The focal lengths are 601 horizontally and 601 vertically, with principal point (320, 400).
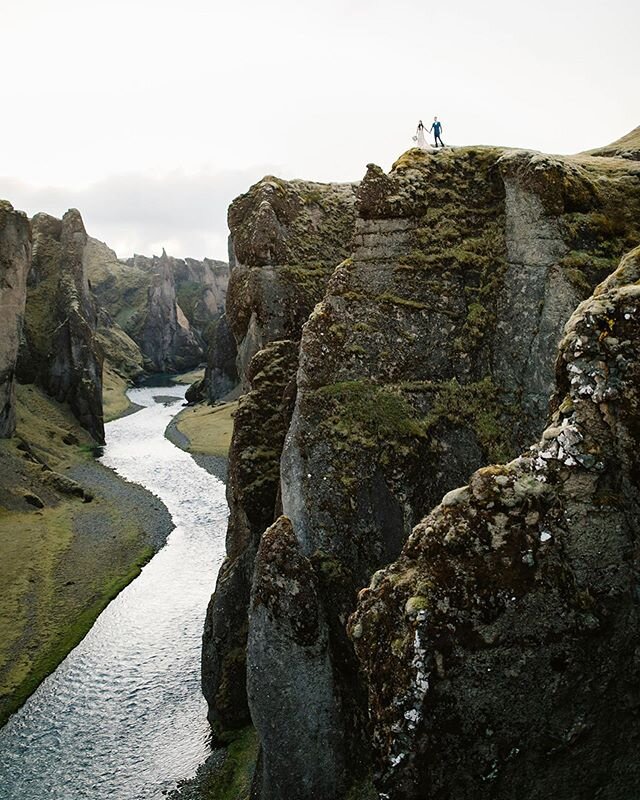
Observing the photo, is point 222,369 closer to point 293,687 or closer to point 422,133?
point 422,133

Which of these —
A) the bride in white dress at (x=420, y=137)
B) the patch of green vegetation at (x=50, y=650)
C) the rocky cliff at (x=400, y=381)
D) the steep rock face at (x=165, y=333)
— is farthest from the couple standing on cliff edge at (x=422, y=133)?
the steep rock face at (x=165, y=333)

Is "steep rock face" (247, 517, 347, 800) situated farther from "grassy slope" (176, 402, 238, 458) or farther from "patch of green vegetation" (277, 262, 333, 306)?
"grassy slope" (176, 402, 238, 458)

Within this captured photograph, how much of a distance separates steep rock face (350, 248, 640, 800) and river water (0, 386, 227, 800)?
17925mm

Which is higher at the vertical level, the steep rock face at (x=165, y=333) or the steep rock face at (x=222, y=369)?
the steep rock face at (x=165, y=333)

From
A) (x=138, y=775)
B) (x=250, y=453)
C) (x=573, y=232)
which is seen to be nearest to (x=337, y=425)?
(x=250, y=453)

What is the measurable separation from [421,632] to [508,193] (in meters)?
14.3

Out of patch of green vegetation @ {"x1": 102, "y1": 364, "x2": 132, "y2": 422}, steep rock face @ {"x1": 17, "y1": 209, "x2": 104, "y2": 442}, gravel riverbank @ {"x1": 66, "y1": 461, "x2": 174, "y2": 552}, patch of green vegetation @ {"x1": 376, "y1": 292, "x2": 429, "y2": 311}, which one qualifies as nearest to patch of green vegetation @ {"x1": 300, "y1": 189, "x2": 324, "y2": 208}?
patch of green vegetation @ {"x1": 376, "y1": 292, "x2": 429, "y2": 311}

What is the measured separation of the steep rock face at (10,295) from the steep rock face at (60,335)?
20244 mm

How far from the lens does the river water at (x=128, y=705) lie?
2319cm

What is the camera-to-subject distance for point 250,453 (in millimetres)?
23062

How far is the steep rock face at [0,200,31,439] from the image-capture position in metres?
60.6

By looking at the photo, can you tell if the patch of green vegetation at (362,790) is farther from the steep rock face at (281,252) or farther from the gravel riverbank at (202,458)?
the gravel riverbank at (202,458)

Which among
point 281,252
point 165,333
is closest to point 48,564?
point 281,252

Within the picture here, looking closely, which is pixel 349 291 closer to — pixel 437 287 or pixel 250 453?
pixel 437 287
